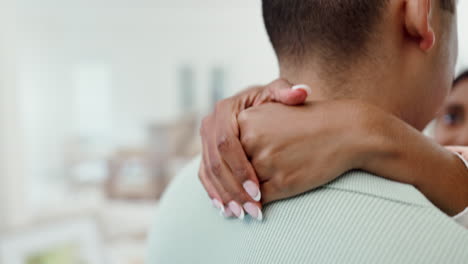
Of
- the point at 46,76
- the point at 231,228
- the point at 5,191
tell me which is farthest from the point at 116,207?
the point at 46,76

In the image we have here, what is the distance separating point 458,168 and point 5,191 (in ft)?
7.28

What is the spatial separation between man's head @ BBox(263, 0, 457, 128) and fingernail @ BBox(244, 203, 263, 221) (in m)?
0.18

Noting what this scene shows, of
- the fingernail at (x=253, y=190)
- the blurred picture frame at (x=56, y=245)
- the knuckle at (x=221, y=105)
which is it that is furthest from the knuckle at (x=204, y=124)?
the blurred picture frame at (x=56, y=245)

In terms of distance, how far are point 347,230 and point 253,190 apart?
0.11 metres

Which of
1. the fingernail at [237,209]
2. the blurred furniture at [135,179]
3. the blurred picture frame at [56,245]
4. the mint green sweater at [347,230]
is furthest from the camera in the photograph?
the blurred furniture at [135,179]

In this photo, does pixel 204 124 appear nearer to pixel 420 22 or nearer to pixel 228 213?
pixel 228 213

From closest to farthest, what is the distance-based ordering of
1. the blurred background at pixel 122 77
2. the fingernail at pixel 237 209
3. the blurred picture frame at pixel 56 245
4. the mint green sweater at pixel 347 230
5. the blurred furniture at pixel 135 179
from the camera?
the mint green sweater at pixel 347 230
the fingernail at pixel 237 209
the blurred picture frame at pixel 56 245
the blurred furniture at pixel 135 179
the blurred background at pixel 122 77

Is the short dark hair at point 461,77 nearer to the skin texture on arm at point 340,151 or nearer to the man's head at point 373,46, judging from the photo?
the man's head at point 373,46

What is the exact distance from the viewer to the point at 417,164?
1.76 ft

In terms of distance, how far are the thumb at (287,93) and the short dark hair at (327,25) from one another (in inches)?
2.9

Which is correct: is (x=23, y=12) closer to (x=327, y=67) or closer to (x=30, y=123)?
(x=30, y=123)

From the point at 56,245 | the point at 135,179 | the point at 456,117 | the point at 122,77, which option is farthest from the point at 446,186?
the point at 122,77

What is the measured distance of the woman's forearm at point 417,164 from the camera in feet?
1.71

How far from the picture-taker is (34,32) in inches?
201
